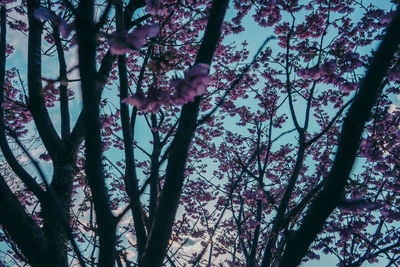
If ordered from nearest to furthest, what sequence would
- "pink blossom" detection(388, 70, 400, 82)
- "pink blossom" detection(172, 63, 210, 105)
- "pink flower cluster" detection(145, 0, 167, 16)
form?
"pink blossom" detection(172, 63, 210, 105)
"pink flower cluster" detection(145, 0, 167, 16)
"pink blossom" detection(388, 70, 400, 82)

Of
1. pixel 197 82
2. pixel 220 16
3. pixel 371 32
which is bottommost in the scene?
Result: pixel 197 82

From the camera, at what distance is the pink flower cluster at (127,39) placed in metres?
1.54

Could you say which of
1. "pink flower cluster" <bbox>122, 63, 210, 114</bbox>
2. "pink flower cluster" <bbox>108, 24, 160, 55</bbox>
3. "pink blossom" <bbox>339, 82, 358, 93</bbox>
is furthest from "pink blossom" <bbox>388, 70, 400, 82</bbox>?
"pink flower cluster" <bbox>108, 24, 160, 55</bbox>

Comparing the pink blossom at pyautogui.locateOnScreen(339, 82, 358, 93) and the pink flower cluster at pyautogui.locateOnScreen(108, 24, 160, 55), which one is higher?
the pink blossom at pyautogui.locateOnScreen(339, 82, 358, 93)

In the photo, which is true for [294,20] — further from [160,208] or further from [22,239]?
[22,239]


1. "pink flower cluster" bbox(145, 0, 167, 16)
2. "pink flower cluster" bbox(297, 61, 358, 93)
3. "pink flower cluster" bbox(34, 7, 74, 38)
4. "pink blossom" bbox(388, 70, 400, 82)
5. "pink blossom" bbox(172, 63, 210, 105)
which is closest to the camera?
"pink flower cluster" bbox(34, 7, 74, 38)

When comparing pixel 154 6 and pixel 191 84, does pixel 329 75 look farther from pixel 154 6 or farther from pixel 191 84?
pixel 191 84

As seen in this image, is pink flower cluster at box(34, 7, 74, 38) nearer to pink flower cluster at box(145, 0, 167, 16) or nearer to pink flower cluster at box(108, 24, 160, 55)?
pink flower cluster at box(108, 24, 160, 55)

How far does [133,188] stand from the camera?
1.71m

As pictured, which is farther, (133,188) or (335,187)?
(133,188)

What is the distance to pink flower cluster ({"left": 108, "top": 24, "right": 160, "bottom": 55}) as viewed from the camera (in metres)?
1.54

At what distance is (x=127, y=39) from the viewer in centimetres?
162

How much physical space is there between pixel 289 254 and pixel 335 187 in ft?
1.64

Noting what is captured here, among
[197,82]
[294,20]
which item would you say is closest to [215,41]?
[197,82]
